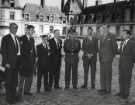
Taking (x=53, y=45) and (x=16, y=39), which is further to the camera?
(x=53, y=45)

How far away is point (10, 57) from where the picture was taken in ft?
25.1

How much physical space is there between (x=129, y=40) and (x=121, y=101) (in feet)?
6.58

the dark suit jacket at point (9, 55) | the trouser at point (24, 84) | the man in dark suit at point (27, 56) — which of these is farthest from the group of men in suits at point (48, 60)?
the dark suit jacket at point (9, 55)

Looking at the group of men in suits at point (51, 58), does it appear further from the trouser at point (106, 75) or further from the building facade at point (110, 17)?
the building facade at point (110, 17)

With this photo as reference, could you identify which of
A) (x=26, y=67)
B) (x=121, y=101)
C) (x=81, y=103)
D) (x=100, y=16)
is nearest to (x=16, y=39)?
(x=26, y=67)

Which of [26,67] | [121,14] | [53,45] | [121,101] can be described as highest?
[121,14]

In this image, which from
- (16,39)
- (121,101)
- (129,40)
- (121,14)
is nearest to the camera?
(16,39)

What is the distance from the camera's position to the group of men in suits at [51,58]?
7.71 metres

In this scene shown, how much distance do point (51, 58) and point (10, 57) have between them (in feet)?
8.41

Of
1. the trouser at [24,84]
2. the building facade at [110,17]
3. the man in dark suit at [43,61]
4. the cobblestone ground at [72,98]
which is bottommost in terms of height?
the cobblestone ground at [72,98]

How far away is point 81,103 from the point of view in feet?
26.7

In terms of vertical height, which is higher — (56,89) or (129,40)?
(129,40)

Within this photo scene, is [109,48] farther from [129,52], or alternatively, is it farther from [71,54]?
Answer: [71,54]

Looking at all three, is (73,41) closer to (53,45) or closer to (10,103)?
(53,45)
